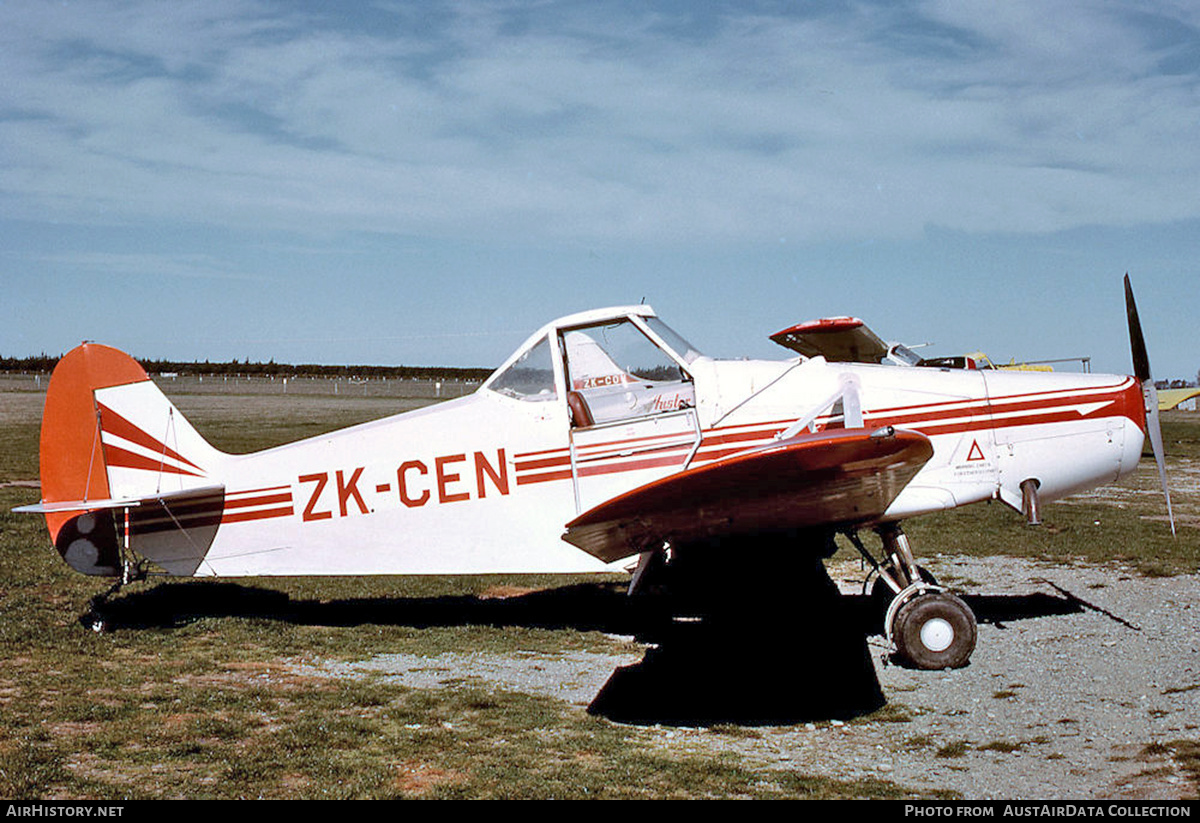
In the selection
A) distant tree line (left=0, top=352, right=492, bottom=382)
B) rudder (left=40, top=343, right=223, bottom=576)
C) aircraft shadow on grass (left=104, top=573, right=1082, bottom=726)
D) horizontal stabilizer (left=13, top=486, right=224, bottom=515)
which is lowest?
aircraft shadow on grass (left=104, top=573, right=1082, bottom=726)

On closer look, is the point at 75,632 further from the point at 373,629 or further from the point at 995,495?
the point at 995,495

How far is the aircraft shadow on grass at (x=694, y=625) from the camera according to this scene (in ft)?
18.5

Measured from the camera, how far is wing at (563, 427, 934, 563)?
16.0ft

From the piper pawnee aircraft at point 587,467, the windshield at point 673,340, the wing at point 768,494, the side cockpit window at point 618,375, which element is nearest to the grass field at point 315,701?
the piper pawnee aircraft at point 587,467

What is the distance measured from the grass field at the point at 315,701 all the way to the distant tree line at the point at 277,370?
91.3m

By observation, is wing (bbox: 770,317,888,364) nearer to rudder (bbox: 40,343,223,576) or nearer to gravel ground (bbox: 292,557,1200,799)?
gravel ground (bbox: 292,557,1200,799)

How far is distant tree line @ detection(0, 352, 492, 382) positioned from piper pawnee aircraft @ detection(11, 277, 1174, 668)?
92.3m

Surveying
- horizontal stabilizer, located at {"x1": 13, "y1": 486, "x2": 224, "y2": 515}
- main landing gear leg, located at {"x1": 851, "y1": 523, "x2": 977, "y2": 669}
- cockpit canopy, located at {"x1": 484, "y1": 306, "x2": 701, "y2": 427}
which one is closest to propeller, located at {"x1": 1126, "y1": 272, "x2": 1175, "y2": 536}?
main landing gear leg, located at {"x1": 851, "y1": 523, "x2": 977, "y2": 669}

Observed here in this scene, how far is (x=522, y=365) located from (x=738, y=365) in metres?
1.56

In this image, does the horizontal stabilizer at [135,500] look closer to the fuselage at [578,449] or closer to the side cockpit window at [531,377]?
the fuselage at [578,449]

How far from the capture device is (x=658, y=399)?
6.52m

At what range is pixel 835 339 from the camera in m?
18.0

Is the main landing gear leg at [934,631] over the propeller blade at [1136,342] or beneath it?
beneath
